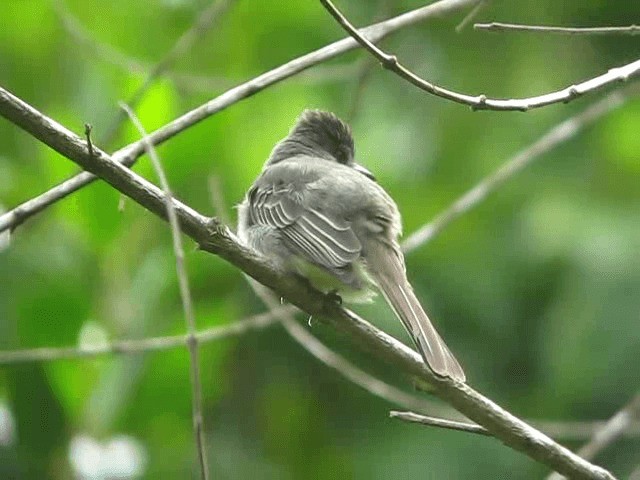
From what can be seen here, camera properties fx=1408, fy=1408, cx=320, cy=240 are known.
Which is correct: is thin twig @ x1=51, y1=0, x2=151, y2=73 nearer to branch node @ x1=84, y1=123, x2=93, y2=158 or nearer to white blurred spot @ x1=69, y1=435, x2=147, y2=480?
white blurred spot @ x1=69, y1=435, x2=147, y2=480

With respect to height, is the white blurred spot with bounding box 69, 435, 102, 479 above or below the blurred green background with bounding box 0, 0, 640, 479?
below

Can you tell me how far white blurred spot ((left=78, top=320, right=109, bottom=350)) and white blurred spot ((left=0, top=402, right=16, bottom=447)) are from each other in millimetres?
371

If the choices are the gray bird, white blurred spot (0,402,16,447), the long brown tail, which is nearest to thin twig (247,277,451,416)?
the gray bird

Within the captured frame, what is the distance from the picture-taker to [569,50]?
7.23 meters

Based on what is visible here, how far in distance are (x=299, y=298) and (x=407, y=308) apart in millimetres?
440

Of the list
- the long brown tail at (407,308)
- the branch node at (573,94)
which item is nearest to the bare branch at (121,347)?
the long brown tail at (407,308)

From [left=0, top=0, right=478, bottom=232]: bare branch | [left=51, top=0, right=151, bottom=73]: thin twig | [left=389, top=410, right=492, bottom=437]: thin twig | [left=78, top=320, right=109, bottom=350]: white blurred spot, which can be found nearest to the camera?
[left=389, top=410, right=492, bottom=437]: thin twig

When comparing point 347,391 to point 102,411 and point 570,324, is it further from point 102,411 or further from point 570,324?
point 102,411

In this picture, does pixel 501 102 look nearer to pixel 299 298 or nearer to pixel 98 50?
pixel 299 298

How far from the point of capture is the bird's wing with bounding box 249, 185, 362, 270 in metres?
4.28

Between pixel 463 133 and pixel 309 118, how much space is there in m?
1.77

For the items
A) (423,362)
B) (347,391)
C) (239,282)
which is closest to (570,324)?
(347,391)

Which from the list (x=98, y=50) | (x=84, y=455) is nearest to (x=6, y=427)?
(x=84, y=455)

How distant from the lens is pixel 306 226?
177 inches
